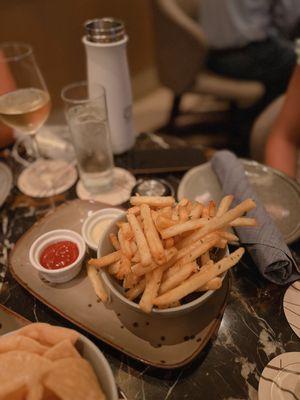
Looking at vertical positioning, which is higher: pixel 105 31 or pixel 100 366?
pixel 105 31

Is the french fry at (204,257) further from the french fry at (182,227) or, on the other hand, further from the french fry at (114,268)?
the french fry at (114,268)

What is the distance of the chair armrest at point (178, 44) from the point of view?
114 inches

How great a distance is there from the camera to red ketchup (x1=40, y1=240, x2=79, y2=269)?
1062 millimetres

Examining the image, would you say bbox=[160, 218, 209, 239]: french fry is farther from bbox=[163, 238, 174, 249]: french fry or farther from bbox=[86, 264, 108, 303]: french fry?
bbox=[86, 264, 108, 303]: french fry

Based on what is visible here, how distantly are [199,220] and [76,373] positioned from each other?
1.50 ft

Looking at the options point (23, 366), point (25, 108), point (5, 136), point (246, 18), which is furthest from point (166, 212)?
point (246, 18)

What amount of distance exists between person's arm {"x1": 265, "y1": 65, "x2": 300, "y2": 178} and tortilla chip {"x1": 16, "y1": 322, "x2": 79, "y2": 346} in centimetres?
125

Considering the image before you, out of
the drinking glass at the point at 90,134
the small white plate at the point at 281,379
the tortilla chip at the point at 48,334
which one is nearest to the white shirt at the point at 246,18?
the drinking glass at the point at 90,134

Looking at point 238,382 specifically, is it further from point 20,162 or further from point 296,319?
point 20,162

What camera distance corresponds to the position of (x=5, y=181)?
1449 mm

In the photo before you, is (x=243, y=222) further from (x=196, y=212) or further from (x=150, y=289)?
(x=150, y=289)

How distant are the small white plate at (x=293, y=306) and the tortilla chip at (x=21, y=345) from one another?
2.10 ft

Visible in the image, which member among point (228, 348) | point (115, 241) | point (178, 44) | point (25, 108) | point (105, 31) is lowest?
point (228, 348)

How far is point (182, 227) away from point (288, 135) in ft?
3.73
